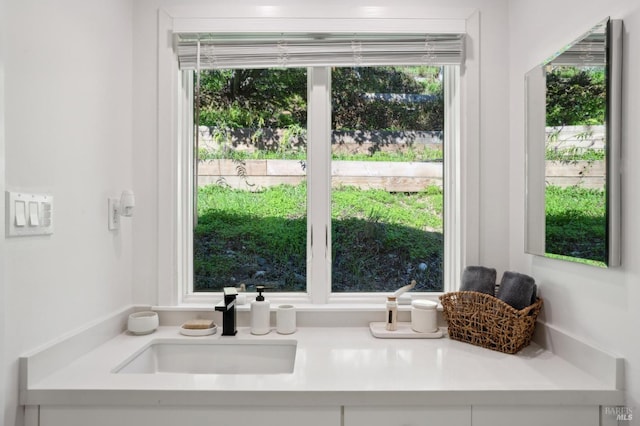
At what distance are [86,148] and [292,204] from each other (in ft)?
2.77

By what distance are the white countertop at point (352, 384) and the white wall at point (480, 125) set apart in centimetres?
50

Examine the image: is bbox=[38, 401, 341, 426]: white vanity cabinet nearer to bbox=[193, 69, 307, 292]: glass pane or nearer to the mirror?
bbox=[193, 69, 307, 292]: glass pane

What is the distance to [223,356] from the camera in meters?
1.57

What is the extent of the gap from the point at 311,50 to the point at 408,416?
4.71 feet

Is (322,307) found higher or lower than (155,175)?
lower

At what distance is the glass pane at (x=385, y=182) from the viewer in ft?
6.07

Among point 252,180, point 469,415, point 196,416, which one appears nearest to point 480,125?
point 252,180

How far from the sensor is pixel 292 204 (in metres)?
1.85

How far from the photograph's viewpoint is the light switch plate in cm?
105

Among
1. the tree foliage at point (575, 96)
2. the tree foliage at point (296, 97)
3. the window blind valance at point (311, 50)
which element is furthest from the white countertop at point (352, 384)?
the window blind valance at point (311, 50)

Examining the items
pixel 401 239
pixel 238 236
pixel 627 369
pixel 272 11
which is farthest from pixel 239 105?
pixel 627 369

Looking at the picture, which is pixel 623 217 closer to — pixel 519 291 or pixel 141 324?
pixel 519 291

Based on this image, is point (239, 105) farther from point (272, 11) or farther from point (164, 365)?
point (164, 365)

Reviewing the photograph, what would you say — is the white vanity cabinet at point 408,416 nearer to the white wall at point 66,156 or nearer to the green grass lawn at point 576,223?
the green grass lawn at point 576,223
